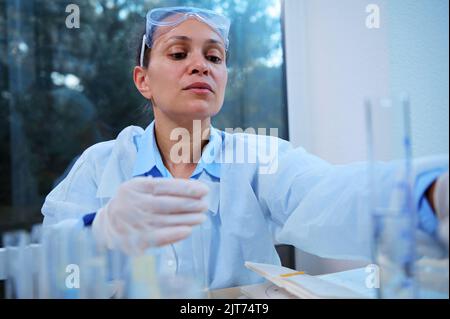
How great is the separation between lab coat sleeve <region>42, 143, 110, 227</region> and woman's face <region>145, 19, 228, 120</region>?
0.28 metres

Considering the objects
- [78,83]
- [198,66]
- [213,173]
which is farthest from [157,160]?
[78,83]

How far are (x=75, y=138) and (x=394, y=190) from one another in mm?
1111

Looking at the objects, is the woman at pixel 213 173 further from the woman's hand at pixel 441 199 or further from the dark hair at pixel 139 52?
the woman's hand at pixel 441 199

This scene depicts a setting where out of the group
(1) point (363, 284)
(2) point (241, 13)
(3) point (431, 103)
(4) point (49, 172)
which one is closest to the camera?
(1) point (363, 284)

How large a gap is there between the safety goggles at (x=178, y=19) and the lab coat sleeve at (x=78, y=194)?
0.36m

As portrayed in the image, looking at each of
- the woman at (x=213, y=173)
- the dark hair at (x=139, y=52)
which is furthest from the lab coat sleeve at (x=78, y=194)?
the dark hair at (x=139, y=52)

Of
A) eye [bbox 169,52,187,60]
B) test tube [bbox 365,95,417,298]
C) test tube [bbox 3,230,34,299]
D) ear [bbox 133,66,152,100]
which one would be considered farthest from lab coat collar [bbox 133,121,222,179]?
test tube [bbox 365,95,417,298]

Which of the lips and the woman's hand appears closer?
the woman's hand

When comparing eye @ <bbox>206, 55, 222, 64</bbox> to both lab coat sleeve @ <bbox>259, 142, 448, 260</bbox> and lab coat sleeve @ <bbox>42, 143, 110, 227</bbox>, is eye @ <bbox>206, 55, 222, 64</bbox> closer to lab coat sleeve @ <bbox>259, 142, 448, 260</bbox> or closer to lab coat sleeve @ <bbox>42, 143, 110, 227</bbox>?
lab coat sleeve @ <bbox>259, 142, 448, 260</bbox>

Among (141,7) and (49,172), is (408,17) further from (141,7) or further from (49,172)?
(49,172)

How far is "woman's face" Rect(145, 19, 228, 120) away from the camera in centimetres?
88

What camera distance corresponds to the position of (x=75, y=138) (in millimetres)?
1284

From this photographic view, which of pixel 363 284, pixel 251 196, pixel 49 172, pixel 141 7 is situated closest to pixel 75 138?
pixel 49 172

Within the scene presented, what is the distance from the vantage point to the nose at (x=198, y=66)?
86 centimetres
